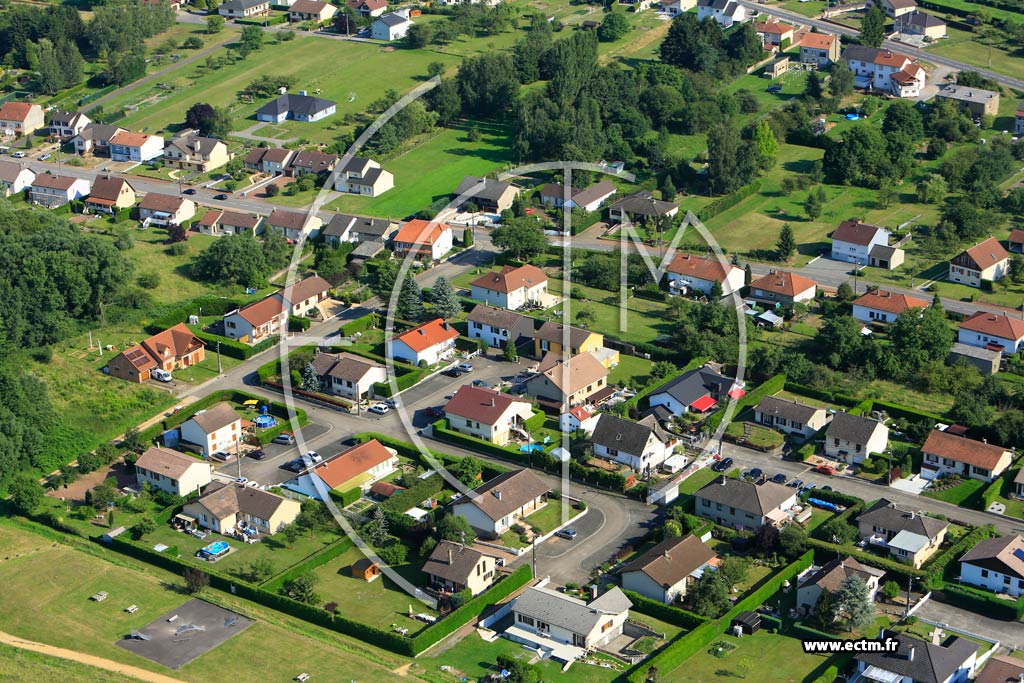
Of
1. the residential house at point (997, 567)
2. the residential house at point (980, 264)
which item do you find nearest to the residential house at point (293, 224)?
the residential house at point (980, 264)

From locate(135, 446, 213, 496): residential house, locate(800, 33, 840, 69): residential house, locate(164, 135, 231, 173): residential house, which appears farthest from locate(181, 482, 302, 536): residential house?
locate(800, 33, 840, 69): residential house

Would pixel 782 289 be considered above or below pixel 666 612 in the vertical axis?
above

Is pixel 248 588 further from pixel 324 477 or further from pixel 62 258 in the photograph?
pixel 62 258

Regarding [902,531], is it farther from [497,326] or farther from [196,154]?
[196,154]

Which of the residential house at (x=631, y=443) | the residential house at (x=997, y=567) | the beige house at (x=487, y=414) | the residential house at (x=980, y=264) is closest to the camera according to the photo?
the residential house at (x=997, y=567)

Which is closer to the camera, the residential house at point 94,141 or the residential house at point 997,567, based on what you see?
the residential house at point 997,567

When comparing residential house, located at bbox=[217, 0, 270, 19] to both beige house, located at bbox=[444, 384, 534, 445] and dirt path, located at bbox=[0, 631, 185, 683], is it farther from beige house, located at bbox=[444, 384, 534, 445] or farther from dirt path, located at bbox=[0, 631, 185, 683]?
dirt path, located at bbox=[0, 631, 185, 683]

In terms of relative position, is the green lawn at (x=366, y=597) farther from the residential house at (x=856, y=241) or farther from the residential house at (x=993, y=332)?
the residential house at (x=856, y=241)

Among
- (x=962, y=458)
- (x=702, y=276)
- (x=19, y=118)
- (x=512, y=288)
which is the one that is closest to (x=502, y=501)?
(x=962, y=458)
